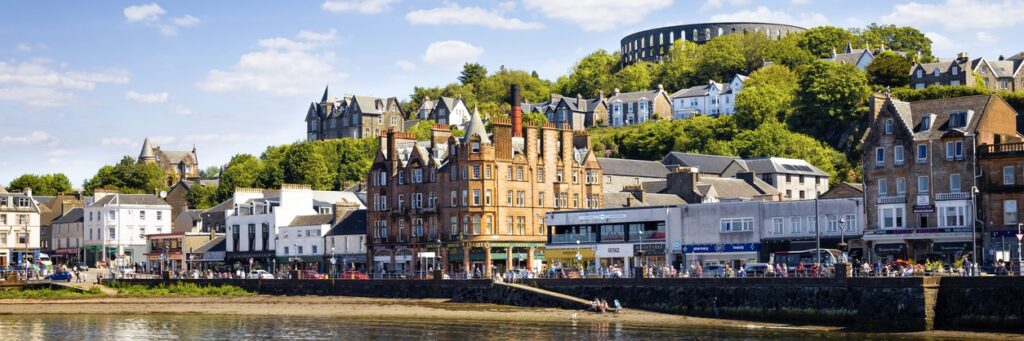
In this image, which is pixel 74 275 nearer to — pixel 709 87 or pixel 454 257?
pixel 454 257

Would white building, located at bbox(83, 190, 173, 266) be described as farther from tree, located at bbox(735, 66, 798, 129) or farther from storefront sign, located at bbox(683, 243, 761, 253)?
storefront sign, located at bbox(683, 243, 761, 253)

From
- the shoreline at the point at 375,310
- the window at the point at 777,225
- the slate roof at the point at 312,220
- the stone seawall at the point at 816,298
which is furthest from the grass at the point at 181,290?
the window at the point at 777,225

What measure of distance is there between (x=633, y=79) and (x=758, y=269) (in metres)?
126

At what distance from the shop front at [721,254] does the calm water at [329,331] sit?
745 inches

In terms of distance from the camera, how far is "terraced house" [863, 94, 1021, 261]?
233 ft

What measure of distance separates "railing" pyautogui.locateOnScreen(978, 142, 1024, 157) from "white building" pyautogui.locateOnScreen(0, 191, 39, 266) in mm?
96784

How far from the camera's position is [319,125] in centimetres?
19688

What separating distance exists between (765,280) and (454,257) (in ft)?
118

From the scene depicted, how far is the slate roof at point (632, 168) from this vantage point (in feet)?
387

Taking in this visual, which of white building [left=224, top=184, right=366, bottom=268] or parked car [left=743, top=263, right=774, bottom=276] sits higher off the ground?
white building [left=224, top=184, right=366, bottom=268]

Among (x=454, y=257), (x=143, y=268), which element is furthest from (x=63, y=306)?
(x=143, y=268)

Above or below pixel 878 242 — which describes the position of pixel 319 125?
above

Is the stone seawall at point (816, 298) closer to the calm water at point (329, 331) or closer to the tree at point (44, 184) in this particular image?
the calm water at point (329, 331)

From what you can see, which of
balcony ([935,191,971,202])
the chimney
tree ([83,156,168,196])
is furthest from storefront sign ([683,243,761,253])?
tree ([83,156,168,196])
